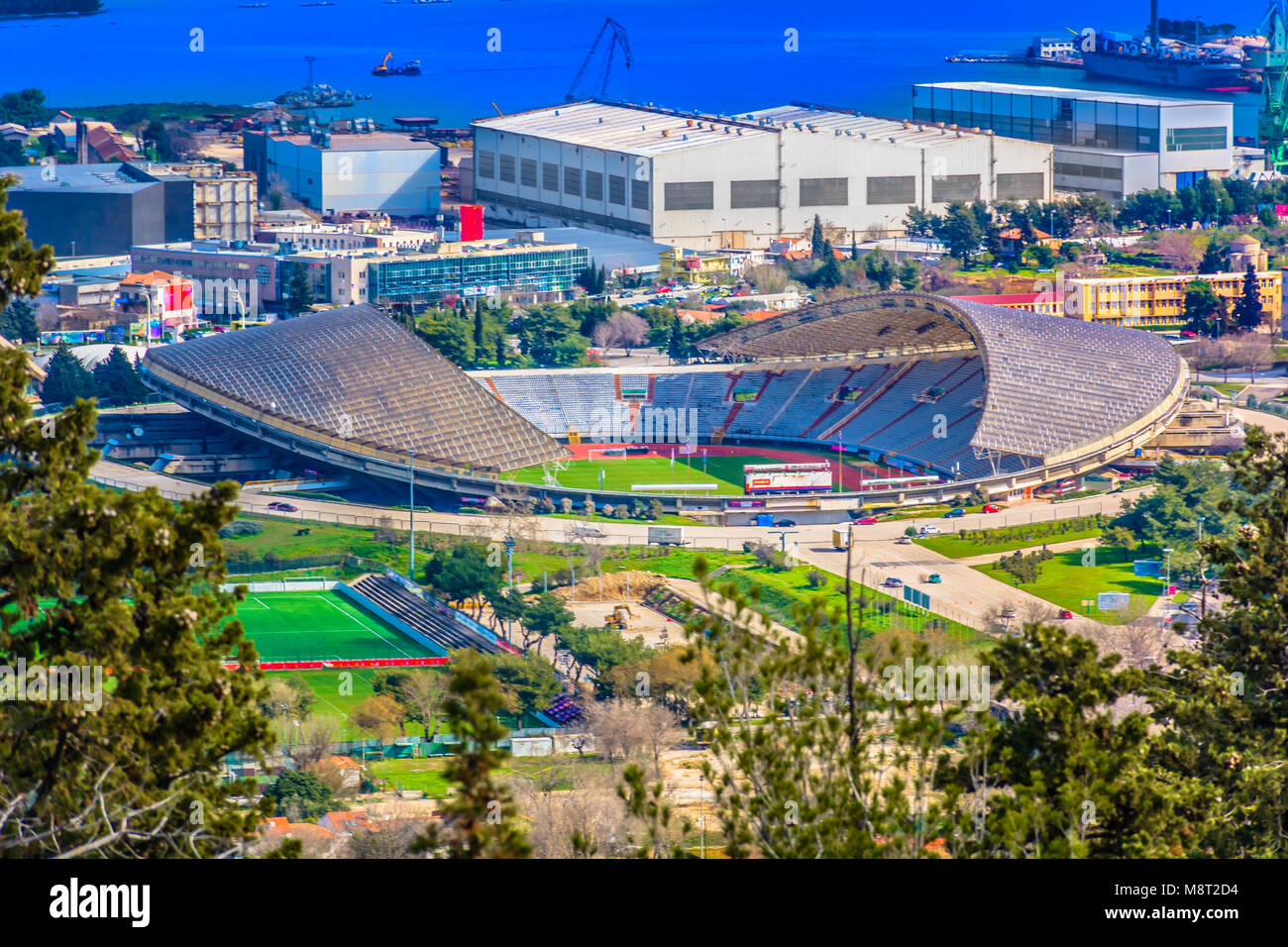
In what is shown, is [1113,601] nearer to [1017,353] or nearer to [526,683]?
[526,683]

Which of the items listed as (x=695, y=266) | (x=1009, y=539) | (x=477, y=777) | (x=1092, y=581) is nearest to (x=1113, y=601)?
(x=1092, y=581)

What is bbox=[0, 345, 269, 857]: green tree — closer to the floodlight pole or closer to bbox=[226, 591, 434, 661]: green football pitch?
bbox=[226, 591, 434, 661]: green football pitch

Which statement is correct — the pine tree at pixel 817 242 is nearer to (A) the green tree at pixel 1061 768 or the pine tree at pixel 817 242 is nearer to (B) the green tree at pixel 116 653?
(A) the green tree at pixel 1061 768

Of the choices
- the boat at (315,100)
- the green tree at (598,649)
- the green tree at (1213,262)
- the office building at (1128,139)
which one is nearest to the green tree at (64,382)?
the green tree at (598,649)

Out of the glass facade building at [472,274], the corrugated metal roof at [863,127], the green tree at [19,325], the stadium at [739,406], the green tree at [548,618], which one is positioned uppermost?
the corrugated metal roof at [863,127]

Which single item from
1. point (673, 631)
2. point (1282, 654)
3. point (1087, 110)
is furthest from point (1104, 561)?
point (1087, 110)
